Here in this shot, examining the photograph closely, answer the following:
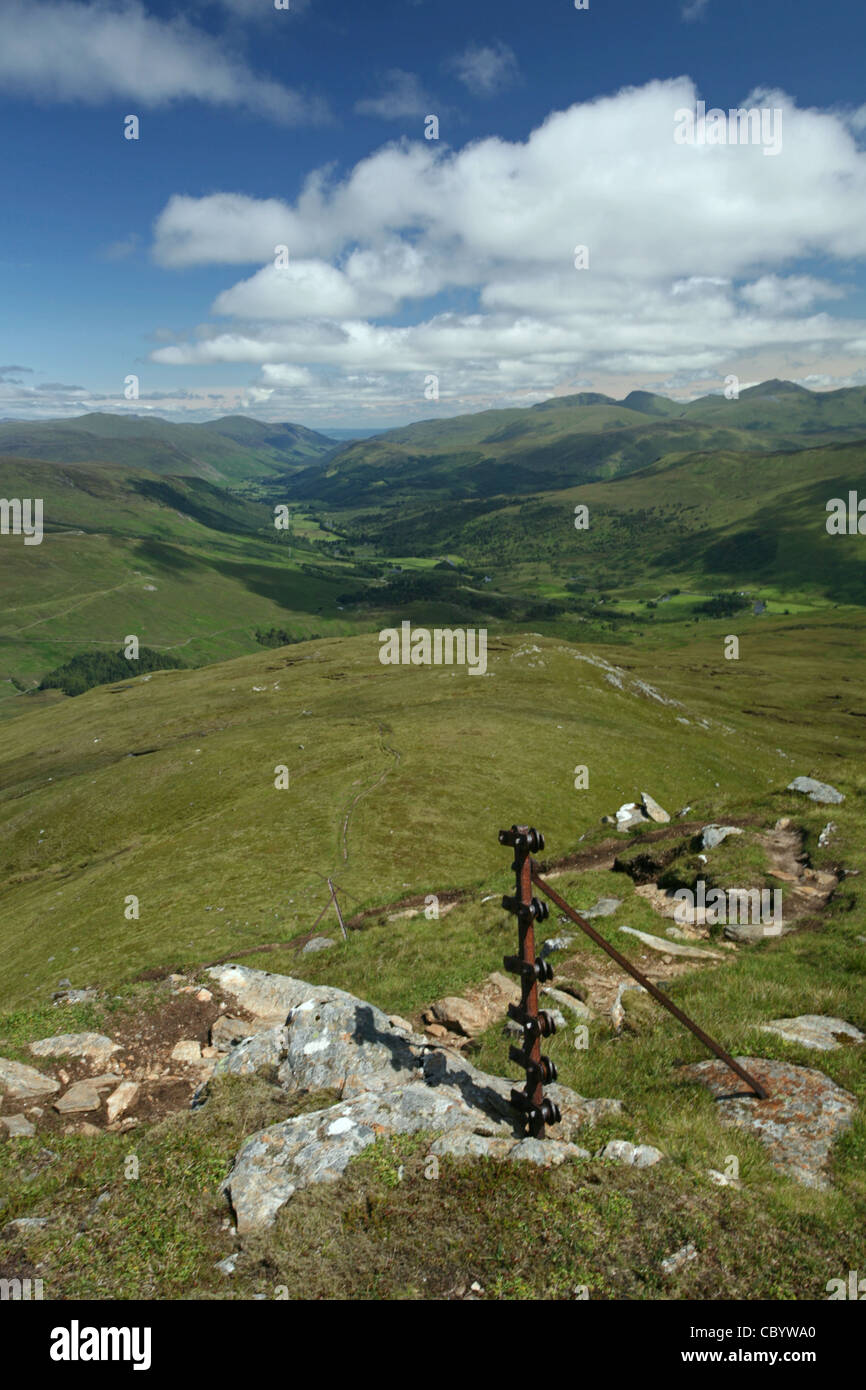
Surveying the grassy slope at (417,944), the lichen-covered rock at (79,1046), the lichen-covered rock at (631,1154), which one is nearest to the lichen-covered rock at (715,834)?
the grassy slope at (417,944)

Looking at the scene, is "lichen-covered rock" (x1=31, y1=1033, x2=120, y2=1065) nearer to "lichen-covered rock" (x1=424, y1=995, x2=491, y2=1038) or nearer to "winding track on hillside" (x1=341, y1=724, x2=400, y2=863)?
"lichen-covered rock" (x1=424, y1=995, x2=491, y2=1038)

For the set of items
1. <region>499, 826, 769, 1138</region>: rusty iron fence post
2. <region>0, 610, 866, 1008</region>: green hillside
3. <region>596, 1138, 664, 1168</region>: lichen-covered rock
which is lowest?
<region>0, 610, 866, 1008</region>: green hillside

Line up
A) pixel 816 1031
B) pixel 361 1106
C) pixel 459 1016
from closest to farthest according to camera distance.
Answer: pixel 361 1106 → pixel 816 1031 → pixel 459 1016

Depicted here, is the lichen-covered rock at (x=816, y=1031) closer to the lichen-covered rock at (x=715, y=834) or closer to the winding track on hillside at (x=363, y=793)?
the lichen-covered rock at (x=715, y=834)

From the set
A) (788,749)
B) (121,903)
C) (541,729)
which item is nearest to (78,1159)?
(121,903)

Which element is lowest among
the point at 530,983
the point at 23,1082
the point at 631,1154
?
the point at 23,1082

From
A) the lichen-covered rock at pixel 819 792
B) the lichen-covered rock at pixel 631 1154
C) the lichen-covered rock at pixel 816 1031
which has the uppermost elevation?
the lichen-covered rock at pixel 819 792

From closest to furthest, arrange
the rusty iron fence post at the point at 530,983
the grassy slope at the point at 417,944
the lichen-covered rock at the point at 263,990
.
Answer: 1. the grassy slope at the point at 417,944
2. the rusty iron fence post at the point at 530,983
3. the lichen-covered rock at the point at 263,990

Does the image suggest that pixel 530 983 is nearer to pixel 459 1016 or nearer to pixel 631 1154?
pixel 631 1154

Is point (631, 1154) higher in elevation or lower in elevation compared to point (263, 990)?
higher

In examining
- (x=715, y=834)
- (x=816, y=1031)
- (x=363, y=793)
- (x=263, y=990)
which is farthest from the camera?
(x=363, y=793)

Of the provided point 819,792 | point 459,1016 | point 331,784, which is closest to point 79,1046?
point 459,1016

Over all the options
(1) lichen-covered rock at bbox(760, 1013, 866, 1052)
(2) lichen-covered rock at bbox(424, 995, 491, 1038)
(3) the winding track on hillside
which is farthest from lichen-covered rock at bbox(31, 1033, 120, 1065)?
(3) the winding track on hillside
